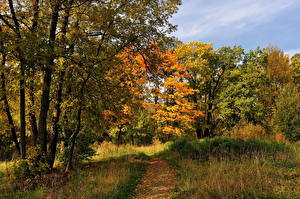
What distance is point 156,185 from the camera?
749 centimetres

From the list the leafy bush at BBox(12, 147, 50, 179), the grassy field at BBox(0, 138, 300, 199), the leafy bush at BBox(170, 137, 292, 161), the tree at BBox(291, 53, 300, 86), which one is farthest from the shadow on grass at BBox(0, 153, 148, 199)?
the tree at BBox(291, 53, 300, 86)

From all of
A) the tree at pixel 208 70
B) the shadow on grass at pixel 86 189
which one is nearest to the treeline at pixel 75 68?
the shadow on grass at pixel 86 189

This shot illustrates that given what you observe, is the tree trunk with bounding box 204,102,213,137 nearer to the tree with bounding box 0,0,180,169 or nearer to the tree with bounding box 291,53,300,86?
the tree with bounding box 0,0,180,169

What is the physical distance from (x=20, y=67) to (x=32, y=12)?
266cm

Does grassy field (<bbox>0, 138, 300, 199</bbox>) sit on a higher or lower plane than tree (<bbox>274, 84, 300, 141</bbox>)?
lower

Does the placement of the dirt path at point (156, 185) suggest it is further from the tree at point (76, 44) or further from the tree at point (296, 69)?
the tree at point (296, 69)

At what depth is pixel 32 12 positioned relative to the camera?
7980 mm

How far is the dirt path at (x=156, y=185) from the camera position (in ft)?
20.9

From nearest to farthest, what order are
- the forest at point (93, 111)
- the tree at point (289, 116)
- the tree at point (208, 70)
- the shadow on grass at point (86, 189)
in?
the shadow on grass at point (86, 189) → the forest at point (93, 111) → the tree at point (289, 116) → the tree at point (208, 70)

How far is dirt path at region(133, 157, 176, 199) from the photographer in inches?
251

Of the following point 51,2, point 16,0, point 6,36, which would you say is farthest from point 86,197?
point 16,0

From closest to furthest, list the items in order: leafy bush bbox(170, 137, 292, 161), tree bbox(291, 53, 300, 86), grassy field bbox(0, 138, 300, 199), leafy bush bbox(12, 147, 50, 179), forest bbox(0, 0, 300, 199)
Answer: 1. grassy field bbox(0, 138, 300, 199)
2. forest bbox(0, 0, 300, 199)
3. leafy bush bbox(12, 147, 50, 179)
4. leafy bush bbox(170, 137, 292, 161)
5. tree bbox(291, 53, 300, 86)

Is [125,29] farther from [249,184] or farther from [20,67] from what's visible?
[249,184]

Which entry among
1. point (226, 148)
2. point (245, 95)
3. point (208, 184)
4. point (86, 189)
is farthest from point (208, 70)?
point (86, 189)
